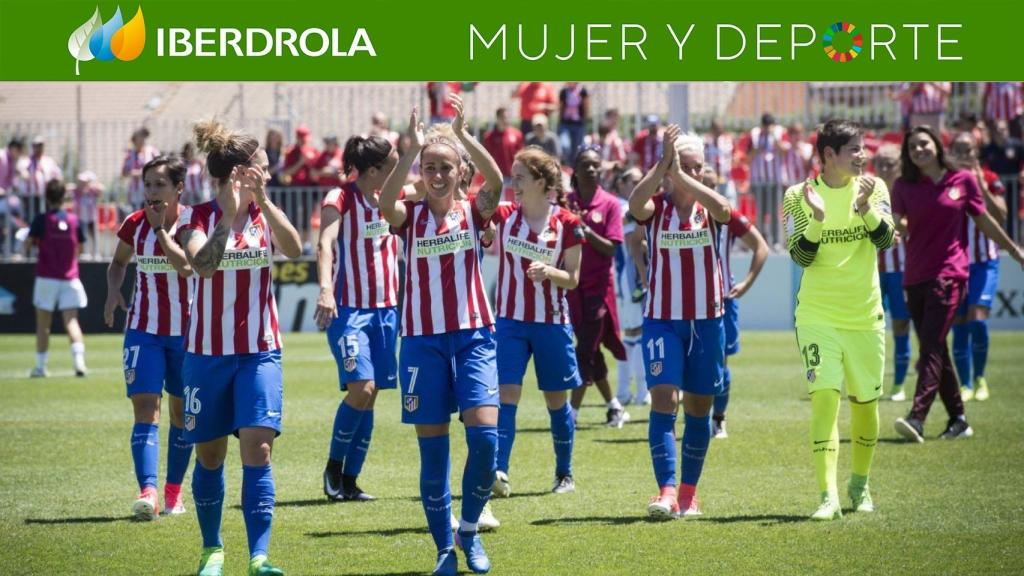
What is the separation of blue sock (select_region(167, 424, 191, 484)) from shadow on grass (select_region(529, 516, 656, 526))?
2218 millimetres

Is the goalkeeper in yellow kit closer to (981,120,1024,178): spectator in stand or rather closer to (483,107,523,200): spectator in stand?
(483,107,523,200): spectator in stand

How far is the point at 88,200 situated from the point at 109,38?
3540mm

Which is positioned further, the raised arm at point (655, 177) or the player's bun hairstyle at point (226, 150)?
the raised arm at point (655, 177)

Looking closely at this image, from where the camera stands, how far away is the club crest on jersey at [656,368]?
28.1 ft

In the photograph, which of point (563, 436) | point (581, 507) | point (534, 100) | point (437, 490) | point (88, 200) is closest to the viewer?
point (437, 490)

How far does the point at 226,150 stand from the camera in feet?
23.0

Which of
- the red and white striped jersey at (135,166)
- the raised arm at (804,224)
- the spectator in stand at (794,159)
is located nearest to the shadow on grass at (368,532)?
the raised arm at (804,224)

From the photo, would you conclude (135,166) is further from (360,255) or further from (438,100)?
(360,255)

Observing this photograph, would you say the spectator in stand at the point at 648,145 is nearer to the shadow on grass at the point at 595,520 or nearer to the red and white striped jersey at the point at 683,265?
the red and white striped jersey at the point at 683,265

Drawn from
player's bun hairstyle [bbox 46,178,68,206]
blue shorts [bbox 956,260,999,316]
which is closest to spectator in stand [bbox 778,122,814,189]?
blue shorts [bbox 956,260,999,316]

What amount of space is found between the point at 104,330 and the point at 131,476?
1445cm

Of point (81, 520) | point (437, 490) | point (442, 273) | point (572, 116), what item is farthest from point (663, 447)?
point (572, 116)

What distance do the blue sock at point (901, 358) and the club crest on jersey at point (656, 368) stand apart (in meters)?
6.63

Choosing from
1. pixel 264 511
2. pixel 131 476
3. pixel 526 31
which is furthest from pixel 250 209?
pixel 526 31
